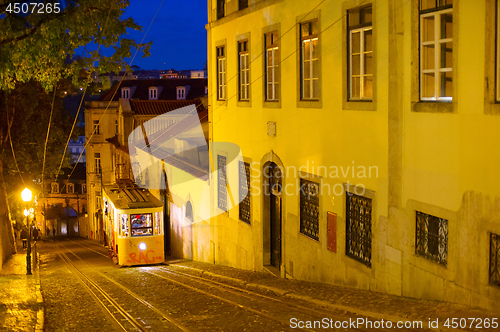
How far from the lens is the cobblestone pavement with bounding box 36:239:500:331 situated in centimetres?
855

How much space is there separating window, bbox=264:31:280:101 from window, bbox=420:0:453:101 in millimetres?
5715

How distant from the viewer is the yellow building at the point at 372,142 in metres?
7.89

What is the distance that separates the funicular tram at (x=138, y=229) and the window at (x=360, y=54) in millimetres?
11163

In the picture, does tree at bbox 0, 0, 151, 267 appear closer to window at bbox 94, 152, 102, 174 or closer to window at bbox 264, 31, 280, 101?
window at bbox 264, 31, 280, 101

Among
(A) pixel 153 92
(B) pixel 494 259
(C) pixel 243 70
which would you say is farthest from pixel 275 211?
(A) pixel 153 92

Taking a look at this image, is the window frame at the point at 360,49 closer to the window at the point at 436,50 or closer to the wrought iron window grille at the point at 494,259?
the window at the point at 436,50

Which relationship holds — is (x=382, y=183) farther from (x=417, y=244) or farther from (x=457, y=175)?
(x=457, y=175)

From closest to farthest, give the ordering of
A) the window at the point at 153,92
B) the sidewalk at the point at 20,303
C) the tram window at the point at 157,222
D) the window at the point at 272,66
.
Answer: the sidewalk at the point at 20,303 < the window at the point at 272,66 < the tram window at the point at 157,222 < the window at the point at 153,92

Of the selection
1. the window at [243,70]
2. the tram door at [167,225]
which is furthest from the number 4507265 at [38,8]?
the tram door at [167,225]

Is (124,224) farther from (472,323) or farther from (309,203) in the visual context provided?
(472,323)

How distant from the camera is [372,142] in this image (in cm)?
1030

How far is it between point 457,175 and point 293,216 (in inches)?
231

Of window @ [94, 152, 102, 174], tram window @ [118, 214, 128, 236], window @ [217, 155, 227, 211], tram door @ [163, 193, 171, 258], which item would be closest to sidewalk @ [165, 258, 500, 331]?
window @ [217, 155, 227, 211]

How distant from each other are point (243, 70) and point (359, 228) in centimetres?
728
